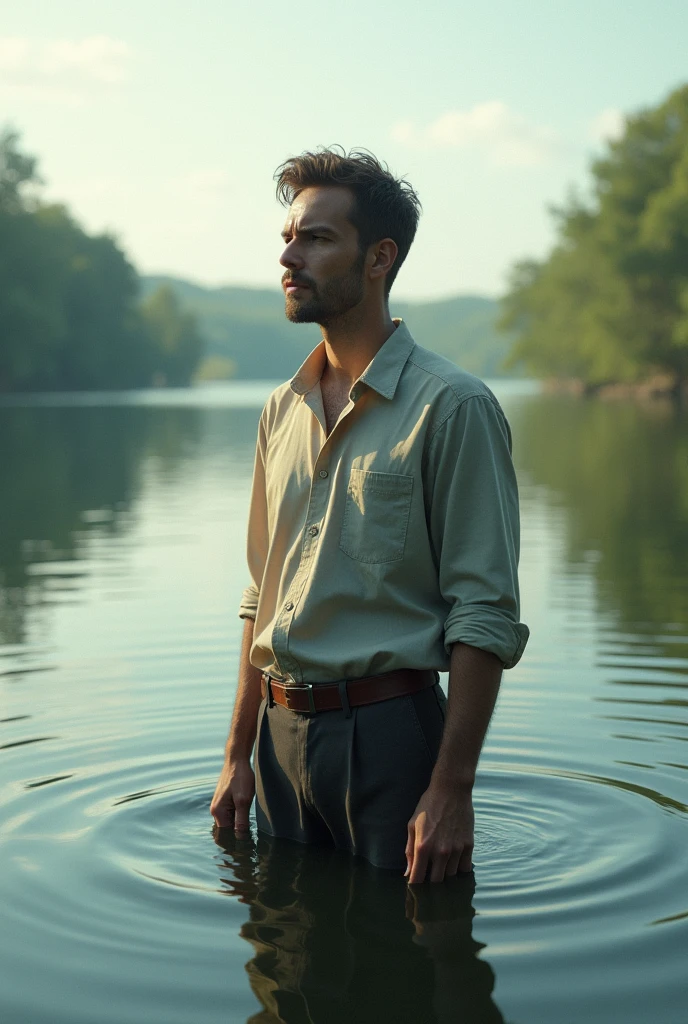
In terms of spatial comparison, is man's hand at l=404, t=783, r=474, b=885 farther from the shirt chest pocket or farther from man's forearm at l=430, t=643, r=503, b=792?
the shirt chest pocket

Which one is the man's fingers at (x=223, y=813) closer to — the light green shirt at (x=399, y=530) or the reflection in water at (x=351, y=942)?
the reflection in water at (x=351, y=942)

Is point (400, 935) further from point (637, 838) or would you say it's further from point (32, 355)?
point (32, 355)

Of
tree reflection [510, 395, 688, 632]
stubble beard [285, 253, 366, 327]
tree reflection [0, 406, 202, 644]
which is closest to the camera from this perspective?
stubble beard [285, 253, 366, 327]

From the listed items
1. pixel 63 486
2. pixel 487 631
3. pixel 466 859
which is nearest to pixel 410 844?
pixel 466 859

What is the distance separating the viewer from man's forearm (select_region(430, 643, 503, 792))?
3555 millimetres

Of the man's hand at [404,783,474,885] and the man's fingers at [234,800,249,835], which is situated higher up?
the man's hand at [404,783,474,885]

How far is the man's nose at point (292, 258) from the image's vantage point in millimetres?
3822

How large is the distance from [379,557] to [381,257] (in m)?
0.84

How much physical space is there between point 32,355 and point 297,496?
79515 mm

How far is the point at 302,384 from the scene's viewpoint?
407 centimetres

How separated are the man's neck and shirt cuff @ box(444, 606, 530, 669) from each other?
0.81 metres

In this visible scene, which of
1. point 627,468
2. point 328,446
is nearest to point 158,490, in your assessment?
point 627,468

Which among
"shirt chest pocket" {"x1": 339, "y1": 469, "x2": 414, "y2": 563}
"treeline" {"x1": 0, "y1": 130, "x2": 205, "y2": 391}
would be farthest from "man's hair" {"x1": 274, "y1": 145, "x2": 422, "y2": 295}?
"treeline" {"x1": 0, "y1": 130, "x2": 205, "y2": 391}

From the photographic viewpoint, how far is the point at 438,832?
3.64m
